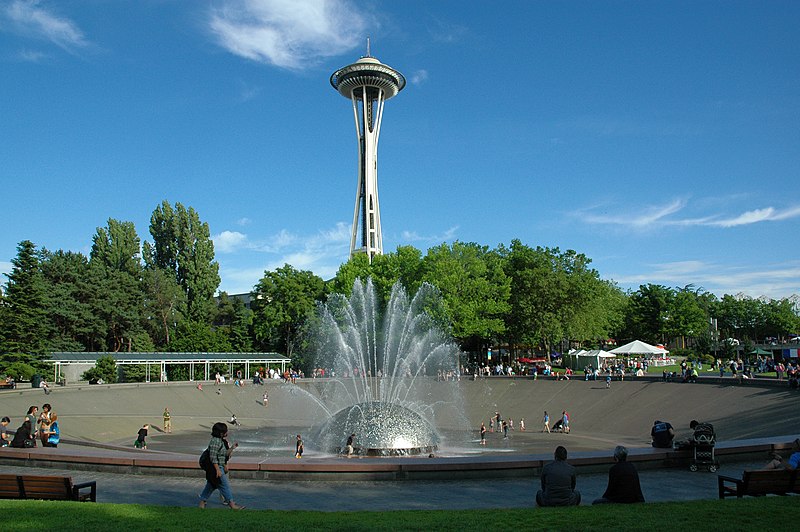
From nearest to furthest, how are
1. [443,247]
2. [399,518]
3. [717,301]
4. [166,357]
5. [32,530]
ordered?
[32,530]
[399,518]
[166,357]
[443,247]
[717,301]

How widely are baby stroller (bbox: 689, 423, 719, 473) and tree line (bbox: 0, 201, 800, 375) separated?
41143 mm

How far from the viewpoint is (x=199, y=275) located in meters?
68.4

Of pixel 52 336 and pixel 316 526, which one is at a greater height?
pixel 52 336

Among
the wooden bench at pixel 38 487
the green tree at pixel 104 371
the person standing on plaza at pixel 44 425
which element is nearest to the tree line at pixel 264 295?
the green tree at pixel 104 371

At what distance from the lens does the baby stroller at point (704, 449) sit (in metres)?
11.5

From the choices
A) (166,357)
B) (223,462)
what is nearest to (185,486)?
(223,462)

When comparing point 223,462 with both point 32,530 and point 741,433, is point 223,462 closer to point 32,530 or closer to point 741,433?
point 32,530

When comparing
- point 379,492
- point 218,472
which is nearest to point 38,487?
point 218,472

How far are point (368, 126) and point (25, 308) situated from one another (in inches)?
2014

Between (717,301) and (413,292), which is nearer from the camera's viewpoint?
(413,292)

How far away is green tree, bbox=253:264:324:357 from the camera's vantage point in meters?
63.0

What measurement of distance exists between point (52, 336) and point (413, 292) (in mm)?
33260

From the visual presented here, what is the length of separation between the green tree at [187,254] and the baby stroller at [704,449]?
61.4m

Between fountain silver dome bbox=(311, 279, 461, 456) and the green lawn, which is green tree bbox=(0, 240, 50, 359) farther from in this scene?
the green lawn
